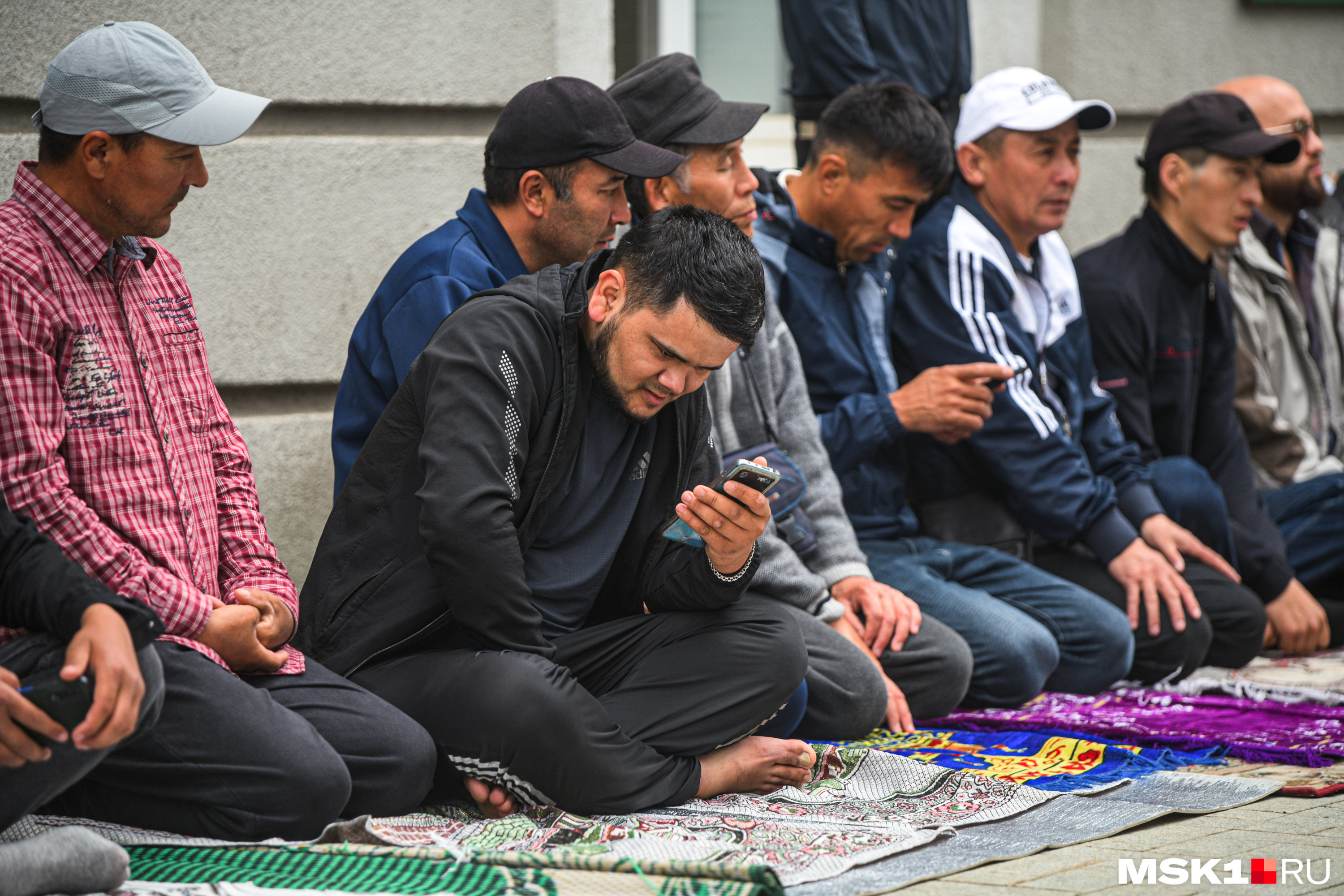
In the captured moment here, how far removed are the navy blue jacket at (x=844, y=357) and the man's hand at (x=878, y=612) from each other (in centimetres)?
49

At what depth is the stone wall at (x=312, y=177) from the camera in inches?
180

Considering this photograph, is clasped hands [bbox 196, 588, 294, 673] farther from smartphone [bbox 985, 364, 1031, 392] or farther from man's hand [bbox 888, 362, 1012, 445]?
smartphone [bbox 985, 364, 1031, 392]

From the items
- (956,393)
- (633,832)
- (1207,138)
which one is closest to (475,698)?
(633,832)

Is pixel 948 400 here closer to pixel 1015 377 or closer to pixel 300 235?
pixel 1015 377

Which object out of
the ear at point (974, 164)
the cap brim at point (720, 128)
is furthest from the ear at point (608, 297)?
the ear at point (974, 164)

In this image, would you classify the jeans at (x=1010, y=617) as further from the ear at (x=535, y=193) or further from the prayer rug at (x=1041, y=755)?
the ear at (x=535, y=193)

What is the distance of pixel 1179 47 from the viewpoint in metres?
7.64

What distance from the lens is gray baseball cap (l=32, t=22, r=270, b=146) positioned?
3160 mm

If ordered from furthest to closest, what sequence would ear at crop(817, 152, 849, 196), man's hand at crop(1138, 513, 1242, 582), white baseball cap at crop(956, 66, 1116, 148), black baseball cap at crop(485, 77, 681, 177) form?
white baseball cap at crop(956, 66, 1116, 148), man's hand at crop(1138, 513, 1242, 582), ear at crop(817, 152, 849, 196), black baseball cap at crop(485, 77, 681, 177)

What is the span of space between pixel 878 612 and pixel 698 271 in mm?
1567

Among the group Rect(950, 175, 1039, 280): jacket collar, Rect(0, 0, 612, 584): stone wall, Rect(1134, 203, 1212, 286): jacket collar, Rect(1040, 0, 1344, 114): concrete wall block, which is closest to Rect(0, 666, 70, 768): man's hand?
Rect(0, 0, 612, 584): stone wall

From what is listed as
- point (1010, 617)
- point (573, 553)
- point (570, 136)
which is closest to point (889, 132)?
point (570, 136)

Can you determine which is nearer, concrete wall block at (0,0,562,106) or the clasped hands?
the clasped hands

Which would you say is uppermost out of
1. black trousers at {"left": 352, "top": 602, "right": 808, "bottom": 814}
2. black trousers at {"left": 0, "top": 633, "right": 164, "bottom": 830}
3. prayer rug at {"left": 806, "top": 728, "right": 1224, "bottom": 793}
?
black trousers at {"left": 0, "top": 633, "right": 164, "bottom": 830}
